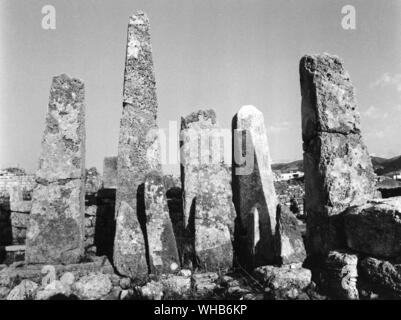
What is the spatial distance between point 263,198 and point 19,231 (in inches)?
171

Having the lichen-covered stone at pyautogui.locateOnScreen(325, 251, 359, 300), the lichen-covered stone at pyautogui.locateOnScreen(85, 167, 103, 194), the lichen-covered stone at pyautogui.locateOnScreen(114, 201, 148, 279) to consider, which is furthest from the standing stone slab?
the lichen-covered stone at pyautogui.locateOnScreen(85, 167, 103, 194)

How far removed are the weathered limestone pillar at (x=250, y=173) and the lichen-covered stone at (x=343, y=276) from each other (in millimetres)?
1425

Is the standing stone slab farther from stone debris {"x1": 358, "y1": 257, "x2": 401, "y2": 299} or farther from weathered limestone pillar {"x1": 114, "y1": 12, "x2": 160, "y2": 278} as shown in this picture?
stone debris {"x1": 358, "y1": 257, "x2": 401, "y2": 299}

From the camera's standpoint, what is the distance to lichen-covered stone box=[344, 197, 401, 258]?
3.08 metres

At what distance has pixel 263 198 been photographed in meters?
5.47

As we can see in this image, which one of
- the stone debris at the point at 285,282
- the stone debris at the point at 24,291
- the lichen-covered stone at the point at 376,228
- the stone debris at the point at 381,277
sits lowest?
the stone debris at the point at 24,291

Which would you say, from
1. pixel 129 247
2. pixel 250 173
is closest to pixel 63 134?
pixel 129 247

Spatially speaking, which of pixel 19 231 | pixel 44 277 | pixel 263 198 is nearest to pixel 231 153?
pixel 263 198

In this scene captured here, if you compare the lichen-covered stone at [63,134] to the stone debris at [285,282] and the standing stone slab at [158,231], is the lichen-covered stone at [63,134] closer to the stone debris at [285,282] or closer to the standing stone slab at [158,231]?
the standing stone slab at [158,231]

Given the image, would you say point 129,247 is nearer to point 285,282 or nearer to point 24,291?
point 24,291

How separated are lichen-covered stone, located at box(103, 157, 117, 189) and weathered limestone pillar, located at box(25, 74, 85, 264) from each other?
2.24m

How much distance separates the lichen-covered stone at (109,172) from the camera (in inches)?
298

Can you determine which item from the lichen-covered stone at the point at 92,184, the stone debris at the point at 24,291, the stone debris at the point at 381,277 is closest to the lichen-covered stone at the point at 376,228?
the stone debris at the point at 381,277
